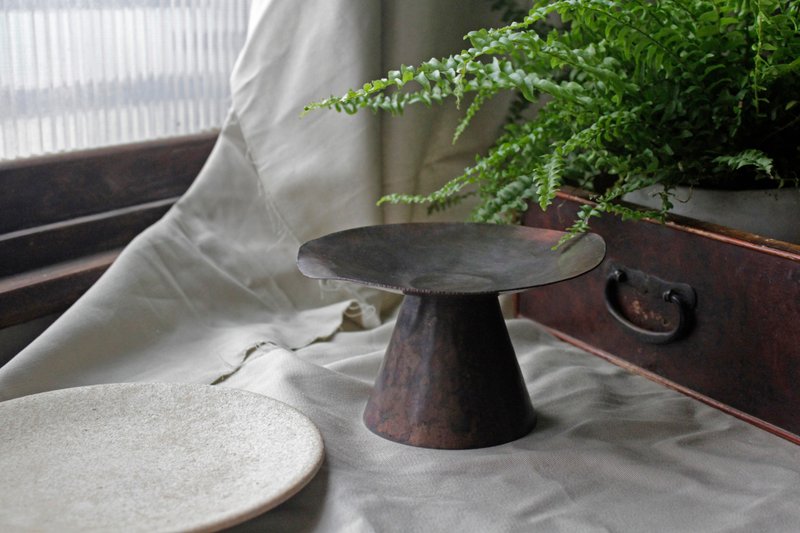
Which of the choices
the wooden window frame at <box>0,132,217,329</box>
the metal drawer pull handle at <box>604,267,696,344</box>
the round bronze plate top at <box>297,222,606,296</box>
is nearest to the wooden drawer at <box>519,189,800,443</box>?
the metal drawer pull handle at <box>604,267,696,344</box>

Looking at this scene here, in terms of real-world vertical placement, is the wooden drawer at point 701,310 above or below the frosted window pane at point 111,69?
below

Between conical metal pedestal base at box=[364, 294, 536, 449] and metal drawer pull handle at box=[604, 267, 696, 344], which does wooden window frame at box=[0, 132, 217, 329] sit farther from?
metal drawer pull handle at box=[604, 267, 696, 344]

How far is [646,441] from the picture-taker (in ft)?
2.80

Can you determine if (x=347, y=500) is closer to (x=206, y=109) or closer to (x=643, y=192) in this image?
(x=643, y=192)

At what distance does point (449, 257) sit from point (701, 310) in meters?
0.26

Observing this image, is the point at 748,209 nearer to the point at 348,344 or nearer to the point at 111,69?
the point at 348,344

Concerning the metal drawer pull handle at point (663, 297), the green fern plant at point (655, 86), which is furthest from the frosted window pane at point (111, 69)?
the metal drawer pull handle at point (663, 297)

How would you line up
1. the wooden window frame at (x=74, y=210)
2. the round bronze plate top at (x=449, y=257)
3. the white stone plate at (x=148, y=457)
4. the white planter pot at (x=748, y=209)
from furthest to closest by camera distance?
the wooden window frame at (x=74, y=210)
the white planter pot at (x=748, y=209)
the round bronze plate top at (x=449, y=257)
the white stone plate at (x=148, y=457)

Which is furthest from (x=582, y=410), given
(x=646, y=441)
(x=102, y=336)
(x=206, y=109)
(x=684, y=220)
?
(x=206, y=109)

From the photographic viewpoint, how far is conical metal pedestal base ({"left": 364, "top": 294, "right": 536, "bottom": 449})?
82 centimetres

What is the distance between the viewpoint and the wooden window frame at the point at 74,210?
1063 millimetres

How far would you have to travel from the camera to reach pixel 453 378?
823 millimetres

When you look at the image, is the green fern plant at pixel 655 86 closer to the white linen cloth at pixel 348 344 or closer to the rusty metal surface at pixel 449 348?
the rusty metal surface at pixel 449 348

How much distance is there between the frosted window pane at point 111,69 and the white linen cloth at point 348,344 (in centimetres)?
10
